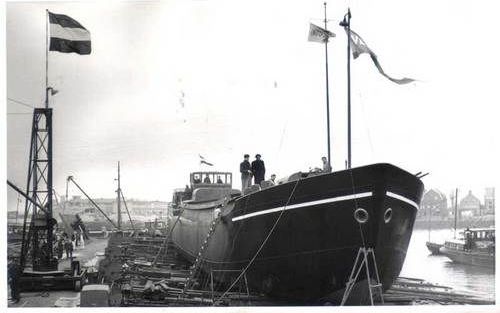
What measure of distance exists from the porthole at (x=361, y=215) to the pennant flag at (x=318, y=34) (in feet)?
15.8

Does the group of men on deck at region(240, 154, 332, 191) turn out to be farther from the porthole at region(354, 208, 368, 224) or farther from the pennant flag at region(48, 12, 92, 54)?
the pennant flag at region(48, 12, 92, 54)

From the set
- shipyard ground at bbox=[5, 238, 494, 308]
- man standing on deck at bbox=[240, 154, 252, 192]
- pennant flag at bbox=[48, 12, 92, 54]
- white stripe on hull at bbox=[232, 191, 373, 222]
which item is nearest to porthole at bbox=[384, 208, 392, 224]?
white stripe on hull at bbox=[232, 191, 373, 222]

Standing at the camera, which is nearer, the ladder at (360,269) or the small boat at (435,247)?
the ladder at (360,269)

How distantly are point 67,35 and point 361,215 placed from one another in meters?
8.37

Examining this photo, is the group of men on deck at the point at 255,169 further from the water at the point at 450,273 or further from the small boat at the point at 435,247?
the small boat at the point at 435,247

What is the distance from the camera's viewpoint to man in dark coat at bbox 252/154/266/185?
15.1 meters

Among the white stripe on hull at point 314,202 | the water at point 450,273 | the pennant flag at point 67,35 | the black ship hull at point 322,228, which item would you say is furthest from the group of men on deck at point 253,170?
the water at point 450,273

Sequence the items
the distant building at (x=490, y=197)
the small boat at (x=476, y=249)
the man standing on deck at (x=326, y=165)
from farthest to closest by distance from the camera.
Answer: the small boat at (x=476, y=249) → the man standing on deck at (x=326, y=165) → the distant building at (x=490, y=197)

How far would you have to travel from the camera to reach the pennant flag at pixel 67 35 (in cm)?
1303

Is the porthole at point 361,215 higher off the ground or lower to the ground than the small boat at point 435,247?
higher

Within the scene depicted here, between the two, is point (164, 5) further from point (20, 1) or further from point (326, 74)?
point (326, 74)

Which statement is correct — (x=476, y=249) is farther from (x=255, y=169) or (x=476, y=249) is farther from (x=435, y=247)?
(x=255, y=169)
